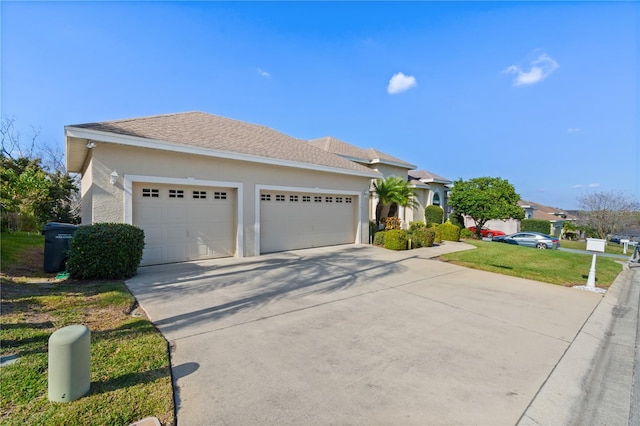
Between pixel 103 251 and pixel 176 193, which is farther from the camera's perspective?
pixel 176 193

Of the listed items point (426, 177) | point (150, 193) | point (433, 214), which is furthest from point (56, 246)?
point (426, 177)

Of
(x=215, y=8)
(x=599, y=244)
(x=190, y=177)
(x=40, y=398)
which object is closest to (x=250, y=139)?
(x=190, y=177)

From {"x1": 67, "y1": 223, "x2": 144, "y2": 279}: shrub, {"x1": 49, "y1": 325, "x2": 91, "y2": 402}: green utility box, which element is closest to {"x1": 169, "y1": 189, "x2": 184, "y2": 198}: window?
{"x1": 67, "y1": 223, "x2": 144, "y2": 279}: shrub

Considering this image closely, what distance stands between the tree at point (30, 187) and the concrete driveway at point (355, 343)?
20.2 feet

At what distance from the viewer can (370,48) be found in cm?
1442

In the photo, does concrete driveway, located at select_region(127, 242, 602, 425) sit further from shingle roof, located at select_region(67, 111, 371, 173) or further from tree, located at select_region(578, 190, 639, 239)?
tree, located at select_region(578, 190, 639, 239)

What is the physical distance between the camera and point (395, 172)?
21562mm

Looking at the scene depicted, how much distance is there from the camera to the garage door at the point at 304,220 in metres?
11.4

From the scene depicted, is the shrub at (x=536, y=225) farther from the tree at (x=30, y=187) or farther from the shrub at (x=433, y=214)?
the tree at (x=30, y=187)

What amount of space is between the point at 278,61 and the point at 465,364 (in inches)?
606

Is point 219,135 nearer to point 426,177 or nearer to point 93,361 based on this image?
point 93,361

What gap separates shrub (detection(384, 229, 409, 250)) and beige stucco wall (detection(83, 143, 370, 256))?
3371 millimetres

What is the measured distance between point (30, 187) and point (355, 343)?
11902 millimetres

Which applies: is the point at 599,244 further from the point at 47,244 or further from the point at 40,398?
the point at 47,244
